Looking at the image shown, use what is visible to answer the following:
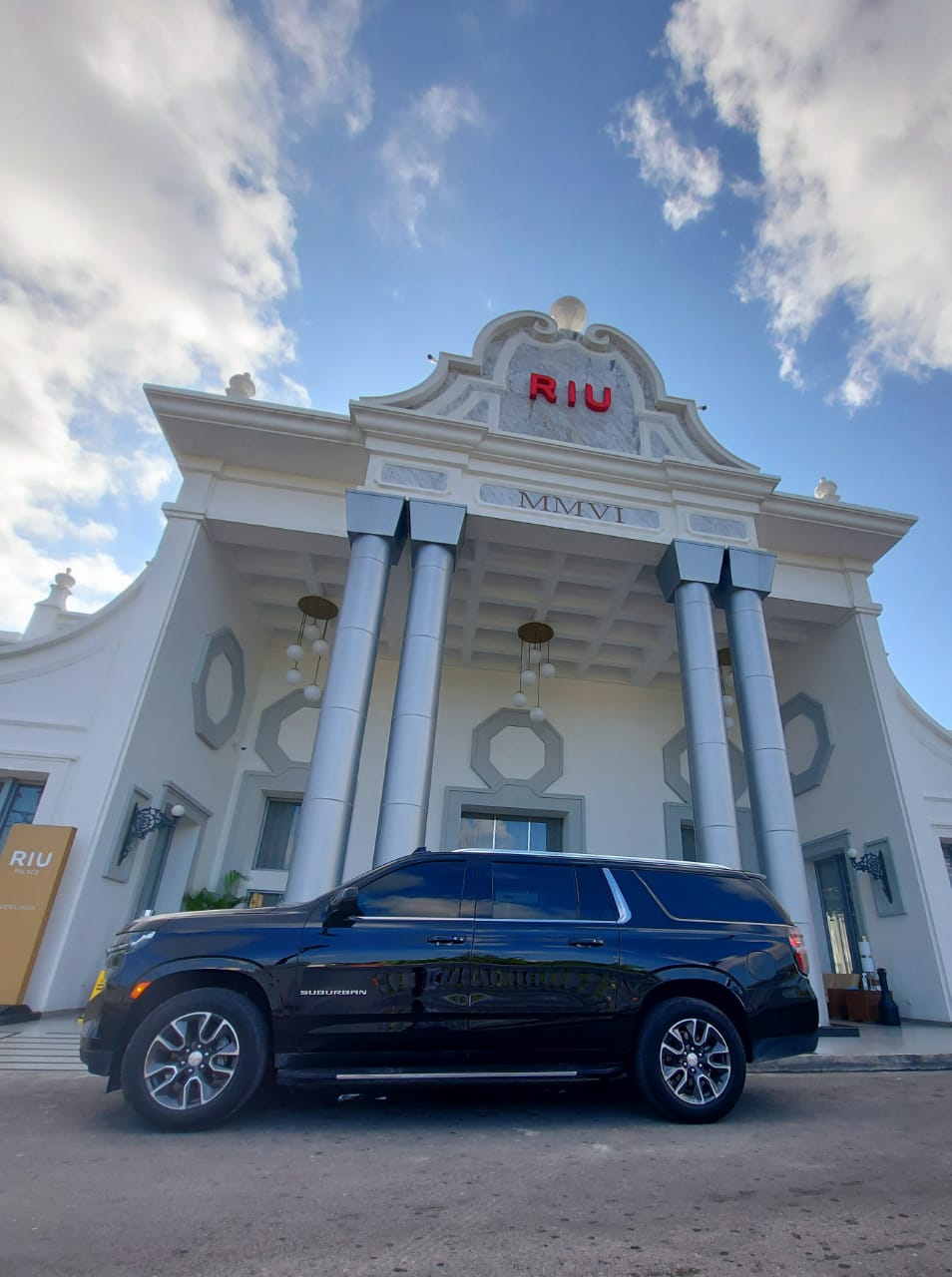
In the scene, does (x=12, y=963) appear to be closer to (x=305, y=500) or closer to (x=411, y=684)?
(x=411, y=684)

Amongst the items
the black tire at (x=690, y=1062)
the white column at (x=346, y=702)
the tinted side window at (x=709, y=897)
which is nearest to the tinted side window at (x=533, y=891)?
the tinted side window at (x=709, y=897)

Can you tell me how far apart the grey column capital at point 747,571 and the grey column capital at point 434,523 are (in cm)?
414

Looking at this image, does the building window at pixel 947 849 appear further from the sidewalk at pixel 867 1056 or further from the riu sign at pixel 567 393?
the riu sign at pixel 567 393

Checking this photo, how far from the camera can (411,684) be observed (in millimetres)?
8578

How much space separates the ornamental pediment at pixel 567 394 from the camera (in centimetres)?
1050

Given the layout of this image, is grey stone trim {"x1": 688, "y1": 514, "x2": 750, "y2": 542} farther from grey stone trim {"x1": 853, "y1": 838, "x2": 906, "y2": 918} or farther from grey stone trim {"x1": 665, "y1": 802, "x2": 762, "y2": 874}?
grey stone trim {"x1": 665, "y1": 802, "x2": 762, "y2": 874}

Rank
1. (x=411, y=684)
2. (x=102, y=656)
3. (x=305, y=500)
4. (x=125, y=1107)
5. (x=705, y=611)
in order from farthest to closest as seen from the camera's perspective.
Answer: (x=305, y=500), (x=705, y=611), (x=102, y=656), (x=411, y=684), (x=125, y=1107)

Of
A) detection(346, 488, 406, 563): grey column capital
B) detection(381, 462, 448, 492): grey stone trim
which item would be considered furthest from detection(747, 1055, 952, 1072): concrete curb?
detection(381, 462, 448, 492): grey stone trim

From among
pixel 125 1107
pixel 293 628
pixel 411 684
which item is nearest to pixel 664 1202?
pixel 125 1107

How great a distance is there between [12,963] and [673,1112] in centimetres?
705

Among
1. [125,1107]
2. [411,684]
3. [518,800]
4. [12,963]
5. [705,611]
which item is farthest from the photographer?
[518,800]

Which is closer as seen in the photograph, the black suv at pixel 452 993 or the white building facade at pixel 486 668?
the black suv at pixel 452 993

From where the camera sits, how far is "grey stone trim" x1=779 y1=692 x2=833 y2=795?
39.4ft

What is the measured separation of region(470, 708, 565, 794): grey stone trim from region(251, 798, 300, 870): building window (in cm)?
352
